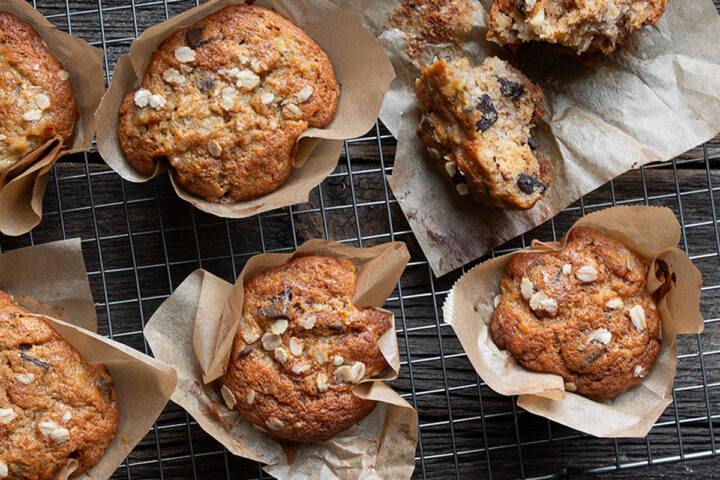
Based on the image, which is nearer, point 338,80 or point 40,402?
point 40,402

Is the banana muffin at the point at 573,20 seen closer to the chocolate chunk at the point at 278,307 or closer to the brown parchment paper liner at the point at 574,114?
the brown parchment paper liner at the point at 574,114

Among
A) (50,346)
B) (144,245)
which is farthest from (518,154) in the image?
(50,346)

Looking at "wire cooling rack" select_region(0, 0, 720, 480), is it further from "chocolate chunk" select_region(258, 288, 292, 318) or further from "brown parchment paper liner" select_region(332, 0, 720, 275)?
"chocolate chunk" select_region(258, 288, 292, 318)

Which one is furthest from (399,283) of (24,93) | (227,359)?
(24,93)

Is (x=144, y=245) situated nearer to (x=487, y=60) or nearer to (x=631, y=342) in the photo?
(x=487, y=60)

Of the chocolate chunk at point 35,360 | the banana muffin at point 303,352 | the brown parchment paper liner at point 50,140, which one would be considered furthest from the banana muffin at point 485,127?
the chocolate chunk at point 35,360

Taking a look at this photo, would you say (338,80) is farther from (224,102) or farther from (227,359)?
(227,359)

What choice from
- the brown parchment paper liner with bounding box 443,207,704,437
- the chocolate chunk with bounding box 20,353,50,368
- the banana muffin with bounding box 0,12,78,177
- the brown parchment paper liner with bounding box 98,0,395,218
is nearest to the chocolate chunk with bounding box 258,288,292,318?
the brown parchment paper liner with bounding box 98,0,395,218
